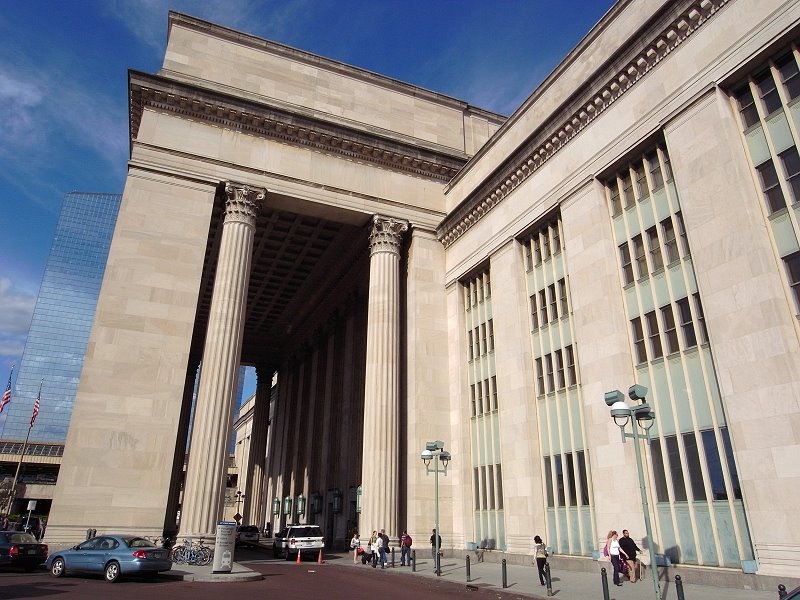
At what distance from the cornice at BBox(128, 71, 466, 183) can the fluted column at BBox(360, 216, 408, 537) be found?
161 inches

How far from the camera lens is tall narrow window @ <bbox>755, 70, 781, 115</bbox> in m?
16.5

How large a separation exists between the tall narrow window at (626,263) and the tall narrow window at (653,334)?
5.58ft

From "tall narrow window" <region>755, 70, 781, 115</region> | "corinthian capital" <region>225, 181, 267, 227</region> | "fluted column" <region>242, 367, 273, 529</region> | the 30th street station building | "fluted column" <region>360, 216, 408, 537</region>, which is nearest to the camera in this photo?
the 30th street station building

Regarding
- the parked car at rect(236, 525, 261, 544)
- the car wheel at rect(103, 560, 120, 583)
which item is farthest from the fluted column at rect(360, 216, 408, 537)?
the parked car at rect(236, 525, 261, 544)

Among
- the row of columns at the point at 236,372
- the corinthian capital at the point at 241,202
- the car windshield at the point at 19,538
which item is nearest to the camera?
the car windshield at the point at 19,538

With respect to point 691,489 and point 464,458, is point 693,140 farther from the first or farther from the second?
point 464,458

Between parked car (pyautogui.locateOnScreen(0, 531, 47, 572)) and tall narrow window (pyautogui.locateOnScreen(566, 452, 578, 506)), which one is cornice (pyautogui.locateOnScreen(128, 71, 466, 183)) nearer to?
tall narrow window (pyautogui.locateOnScreen(566, 452, 578, 506))

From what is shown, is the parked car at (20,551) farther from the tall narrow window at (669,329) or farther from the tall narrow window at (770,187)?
the tall narrow window at (770,187)

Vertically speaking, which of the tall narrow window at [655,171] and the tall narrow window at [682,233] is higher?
the tall narrow window at [655,171]

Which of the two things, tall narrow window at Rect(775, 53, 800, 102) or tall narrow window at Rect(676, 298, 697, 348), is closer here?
tall narrow window at Rect(775, 53, 800, 102)

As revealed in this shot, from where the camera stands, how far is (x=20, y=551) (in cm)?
1941

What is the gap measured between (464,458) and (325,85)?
77.9ft

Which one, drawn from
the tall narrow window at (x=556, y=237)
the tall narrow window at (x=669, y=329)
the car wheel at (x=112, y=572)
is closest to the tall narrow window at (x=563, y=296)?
the tall narrow window at (x=556, y=237)

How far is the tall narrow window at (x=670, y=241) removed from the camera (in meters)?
18.9
